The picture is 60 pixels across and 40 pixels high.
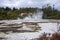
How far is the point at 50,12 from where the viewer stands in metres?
7.06

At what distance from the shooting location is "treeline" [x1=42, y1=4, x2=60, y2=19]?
6.86m

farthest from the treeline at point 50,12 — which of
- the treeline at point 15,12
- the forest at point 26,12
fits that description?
the treeline at point 15,12

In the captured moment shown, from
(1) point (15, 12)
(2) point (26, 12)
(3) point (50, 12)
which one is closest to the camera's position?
(3) point (50, 12)

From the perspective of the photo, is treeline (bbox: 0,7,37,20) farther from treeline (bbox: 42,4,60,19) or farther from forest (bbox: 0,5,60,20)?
treeline (bbox: 42,4,60,19)

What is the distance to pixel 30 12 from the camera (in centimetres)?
717

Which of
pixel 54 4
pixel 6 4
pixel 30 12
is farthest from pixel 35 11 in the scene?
pixel 6 4

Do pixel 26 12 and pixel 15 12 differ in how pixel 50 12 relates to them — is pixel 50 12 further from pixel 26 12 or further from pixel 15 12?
pixel 15 12

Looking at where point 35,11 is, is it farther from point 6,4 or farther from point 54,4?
point 6,4

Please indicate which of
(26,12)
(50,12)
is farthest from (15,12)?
(50,12)

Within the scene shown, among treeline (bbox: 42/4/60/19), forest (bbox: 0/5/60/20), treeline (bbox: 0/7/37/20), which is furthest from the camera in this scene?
treeline (bbox: 0/7/37/20)

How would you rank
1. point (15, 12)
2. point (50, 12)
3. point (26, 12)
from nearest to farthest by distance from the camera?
1. point (50, 12)
2. point (26, 12)
3. point (15, 12)

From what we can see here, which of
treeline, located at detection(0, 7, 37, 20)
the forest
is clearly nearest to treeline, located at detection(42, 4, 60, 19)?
the forest

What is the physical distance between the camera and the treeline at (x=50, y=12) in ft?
22.5

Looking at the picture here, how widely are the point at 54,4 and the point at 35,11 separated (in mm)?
795
